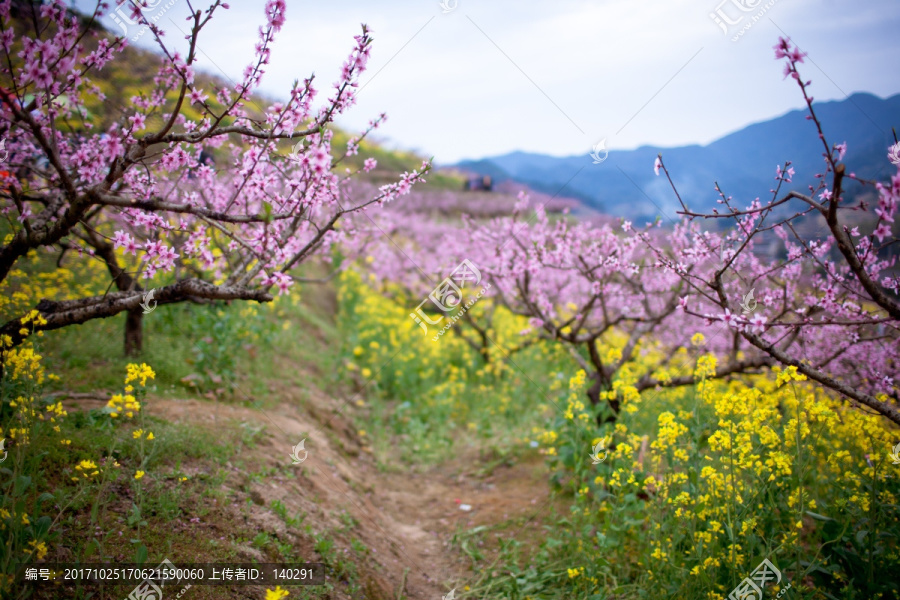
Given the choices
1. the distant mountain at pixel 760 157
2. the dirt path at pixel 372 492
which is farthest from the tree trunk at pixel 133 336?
the distant mountain at pixel 760 157

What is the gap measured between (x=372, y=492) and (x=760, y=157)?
25.8 ft

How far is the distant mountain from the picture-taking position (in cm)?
500

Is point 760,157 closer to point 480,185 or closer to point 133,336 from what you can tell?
point 133,336

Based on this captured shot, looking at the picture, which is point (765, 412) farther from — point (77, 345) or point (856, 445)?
point (77, 345)

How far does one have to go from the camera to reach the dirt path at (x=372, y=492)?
159 inches

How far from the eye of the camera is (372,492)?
5.62m

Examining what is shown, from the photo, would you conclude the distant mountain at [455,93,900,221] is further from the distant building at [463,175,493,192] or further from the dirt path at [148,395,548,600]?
the distant building at [463,175,493,192]

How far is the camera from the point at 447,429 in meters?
7.87

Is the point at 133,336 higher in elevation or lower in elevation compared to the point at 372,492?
higher

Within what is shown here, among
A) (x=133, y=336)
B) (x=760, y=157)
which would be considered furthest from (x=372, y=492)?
(x=760, y=157)

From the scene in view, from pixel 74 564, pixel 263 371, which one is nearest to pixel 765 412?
pixel 74 564

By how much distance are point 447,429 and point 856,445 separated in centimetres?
541

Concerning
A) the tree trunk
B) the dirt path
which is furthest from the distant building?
the tree trunk

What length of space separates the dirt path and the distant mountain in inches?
146
